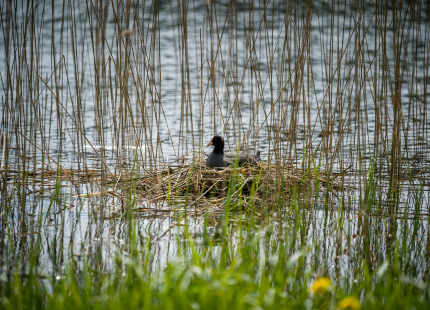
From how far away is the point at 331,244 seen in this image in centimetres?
253

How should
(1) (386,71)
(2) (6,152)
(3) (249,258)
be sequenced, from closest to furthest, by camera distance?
(3) (249,258)
(2) (6,152)
(1) (386,71)

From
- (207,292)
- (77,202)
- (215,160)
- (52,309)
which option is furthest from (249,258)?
(215,160)

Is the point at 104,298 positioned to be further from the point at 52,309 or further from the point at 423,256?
Answer: the point at 423,256

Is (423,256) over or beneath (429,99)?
beneath

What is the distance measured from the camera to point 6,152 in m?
2.83

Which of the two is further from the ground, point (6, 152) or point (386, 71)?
point (386, 71)

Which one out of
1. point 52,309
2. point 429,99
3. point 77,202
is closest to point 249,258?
point 52,309

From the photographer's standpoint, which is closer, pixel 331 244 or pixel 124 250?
pixel 124 250

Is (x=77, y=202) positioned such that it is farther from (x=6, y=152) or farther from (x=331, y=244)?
(x=331, y=244)

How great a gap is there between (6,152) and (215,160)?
188 centimetres

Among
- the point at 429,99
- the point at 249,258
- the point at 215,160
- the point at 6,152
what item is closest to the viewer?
the point at 249,258

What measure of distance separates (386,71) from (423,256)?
1.35 m

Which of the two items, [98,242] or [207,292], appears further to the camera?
[98,242]

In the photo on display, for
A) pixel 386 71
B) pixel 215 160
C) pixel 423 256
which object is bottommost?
pixel 423 256
